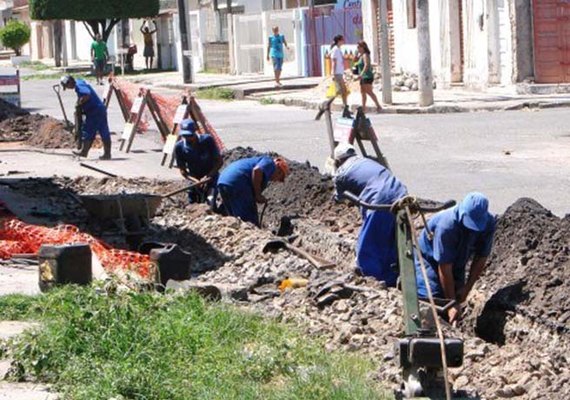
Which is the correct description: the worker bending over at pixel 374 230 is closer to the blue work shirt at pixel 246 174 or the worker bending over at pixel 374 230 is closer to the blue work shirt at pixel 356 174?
the blue work shirt at pixel 356 174

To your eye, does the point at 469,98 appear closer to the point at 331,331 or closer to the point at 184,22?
the point at 184,22

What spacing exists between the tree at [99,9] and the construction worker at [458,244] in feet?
174

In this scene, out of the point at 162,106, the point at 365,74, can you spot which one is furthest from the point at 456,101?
the point at 162,106

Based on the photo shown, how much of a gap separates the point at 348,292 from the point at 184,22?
39200 mm

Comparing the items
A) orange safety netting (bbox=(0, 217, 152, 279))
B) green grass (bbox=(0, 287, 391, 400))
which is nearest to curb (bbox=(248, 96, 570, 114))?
orange safety netting (bbox=(0, 217, 152, 279))

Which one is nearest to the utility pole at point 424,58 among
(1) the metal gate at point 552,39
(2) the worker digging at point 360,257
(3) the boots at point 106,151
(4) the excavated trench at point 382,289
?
(1) the metal gate at point 552,39

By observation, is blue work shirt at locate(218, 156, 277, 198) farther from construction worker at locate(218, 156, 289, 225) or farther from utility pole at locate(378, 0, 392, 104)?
utility pole at locate(378, 0, 392, 104)

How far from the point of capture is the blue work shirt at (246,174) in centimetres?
1490

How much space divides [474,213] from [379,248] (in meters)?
1.97

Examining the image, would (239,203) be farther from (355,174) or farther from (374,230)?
(374,230)

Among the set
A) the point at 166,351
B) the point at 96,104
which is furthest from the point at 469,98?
the point at 166,351

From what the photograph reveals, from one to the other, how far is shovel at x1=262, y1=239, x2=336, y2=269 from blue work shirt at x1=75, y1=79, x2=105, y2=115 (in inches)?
405

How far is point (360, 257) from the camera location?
39.7ft

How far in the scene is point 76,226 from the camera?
16.0 metres
